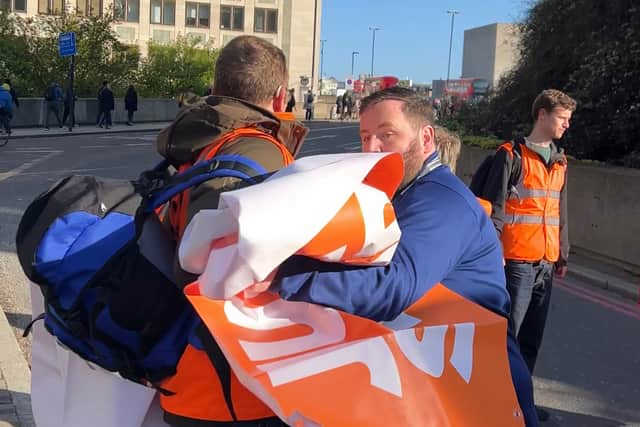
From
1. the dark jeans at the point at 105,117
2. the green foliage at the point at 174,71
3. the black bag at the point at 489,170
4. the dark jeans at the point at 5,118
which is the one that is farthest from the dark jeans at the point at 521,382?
the green foliage at the point at 174,71

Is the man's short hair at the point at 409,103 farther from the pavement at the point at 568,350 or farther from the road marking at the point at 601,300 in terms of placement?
the road marking at the point at 601,300

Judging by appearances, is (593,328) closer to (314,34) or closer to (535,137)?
(535,137)

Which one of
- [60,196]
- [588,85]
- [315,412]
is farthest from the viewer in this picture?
[588,85]

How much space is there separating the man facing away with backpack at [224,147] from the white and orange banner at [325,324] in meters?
0.19

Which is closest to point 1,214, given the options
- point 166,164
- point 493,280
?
point 166,164

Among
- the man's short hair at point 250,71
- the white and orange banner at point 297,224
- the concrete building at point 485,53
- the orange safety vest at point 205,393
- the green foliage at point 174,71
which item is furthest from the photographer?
the concrete building at point 485,53

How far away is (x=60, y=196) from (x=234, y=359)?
732 millimetres

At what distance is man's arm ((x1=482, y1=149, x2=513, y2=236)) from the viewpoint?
4.45 meters

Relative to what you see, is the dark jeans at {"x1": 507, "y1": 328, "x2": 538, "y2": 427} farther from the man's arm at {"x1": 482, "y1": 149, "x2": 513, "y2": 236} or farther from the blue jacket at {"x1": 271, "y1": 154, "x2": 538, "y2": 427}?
the man's arm at {"x1": 482, "y1": 149, "x2": 513, "y2": 236}

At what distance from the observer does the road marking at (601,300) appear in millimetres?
7144

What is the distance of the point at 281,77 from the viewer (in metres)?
2.20

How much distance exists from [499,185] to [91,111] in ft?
93.8

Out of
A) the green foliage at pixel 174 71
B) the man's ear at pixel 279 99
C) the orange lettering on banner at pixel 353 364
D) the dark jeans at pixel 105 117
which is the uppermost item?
the green foliage at pixel 174 71

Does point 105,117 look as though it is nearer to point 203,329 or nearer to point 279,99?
point 279,99
